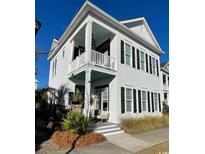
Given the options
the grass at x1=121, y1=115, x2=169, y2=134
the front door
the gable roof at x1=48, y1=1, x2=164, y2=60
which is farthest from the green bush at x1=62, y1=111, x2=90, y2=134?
the gable roof at x1=48, y1=1, x2=164, y2=60

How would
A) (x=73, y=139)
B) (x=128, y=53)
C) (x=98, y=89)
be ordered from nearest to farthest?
(x=73, y=139) → (x=128, y=53) → (x=98, y=89)

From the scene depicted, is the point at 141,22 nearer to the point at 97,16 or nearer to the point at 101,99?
the point at 97,16

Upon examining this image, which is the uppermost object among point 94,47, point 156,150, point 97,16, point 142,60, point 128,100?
point 97,16

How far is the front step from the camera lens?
687cm

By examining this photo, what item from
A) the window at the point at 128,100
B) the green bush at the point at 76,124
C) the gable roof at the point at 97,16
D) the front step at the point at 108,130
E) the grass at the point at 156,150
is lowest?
the grass at the point at 156,150

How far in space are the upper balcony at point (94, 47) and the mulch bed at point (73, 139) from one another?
352cm

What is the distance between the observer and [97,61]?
333 inches

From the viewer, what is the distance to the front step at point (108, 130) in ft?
22.5

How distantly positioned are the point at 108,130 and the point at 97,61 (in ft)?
12.0

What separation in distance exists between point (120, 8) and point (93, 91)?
5.68 metres

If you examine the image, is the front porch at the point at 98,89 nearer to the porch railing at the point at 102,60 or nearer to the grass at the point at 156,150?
the porch railing at the point at 102,60

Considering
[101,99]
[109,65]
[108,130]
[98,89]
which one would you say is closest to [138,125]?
[108,130]

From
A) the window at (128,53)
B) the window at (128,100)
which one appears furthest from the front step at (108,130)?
the window at (128,53)
